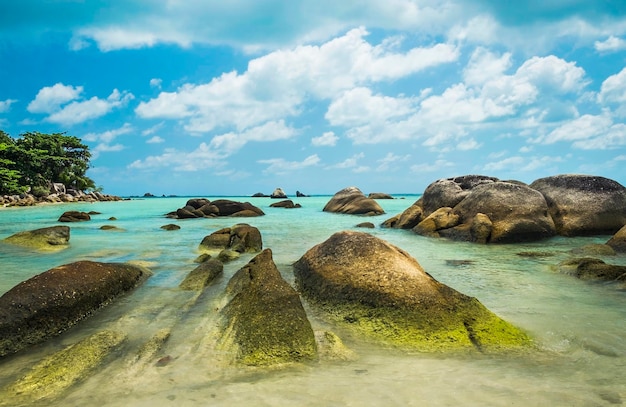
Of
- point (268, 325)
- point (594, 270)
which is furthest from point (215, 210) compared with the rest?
point (268, 325)

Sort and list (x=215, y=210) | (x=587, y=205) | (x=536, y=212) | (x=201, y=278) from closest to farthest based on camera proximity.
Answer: (x=201, y=278), (x=536, y=212), (x=587, y=205), (x=215, y=210)

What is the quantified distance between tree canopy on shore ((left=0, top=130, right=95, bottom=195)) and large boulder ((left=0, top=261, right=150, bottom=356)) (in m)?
42.7

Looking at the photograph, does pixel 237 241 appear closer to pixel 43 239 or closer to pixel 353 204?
pixel 43 239

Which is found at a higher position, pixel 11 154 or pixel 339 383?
pixel 11 154

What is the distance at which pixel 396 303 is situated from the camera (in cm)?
440

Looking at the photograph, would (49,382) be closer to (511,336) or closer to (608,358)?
(511,336)

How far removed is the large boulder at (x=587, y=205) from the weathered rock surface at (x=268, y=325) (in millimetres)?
12087

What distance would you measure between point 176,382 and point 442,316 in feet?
9.13

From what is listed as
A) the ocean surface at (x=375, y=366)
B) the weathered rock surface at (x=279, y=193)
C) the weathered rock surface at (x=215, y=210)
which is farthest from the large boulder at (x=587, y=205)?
the weathered rock surface at (x=279, y=193)

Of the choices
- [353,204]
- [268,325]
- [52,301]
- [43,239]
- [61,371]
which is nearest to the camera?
[61,371]

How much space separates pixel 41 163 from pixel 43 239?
160ft

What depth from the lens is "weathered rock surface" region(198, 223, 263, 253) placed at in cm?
1008

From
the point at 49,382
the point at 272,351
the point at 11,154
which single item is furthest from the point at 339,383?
the point at 11,154

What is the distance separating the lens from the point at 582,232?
12.5 metres
